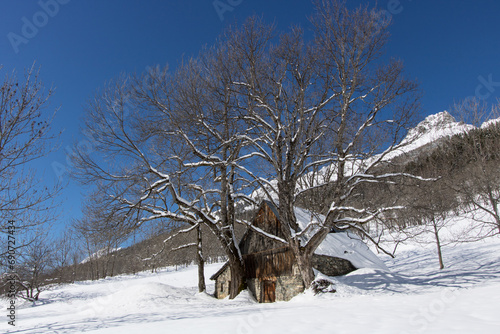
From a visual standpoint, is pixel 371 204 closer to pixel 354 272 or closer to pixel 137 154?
pixel 354 272

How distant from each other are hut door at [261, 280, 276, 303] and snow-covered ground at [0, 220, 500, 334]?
1.10 metres

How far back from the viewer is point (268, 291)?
16953 millimetres

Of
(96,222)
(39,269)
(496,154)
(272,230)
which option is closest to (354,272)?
(272,230)

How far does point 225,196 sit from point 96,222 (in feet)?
20.8

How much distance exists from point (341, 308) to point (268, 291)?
401 inches

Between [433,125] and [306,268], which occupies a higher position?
[433,125]

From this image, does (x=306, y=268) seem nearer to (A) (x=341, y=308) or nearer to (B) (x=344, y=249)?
(A) (x=341, y=308)

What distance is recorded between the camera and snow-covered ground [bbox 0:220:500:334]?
5215mm

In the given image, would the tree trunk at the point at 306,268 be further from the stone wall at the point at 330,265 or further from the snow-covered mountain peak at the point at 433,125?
the snow-covered mountain peak at the point at 433,125

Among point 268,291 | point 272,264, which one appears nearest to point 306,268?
point 272,264

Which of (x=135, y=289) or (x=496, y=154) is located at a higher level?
(x=496, y=154)

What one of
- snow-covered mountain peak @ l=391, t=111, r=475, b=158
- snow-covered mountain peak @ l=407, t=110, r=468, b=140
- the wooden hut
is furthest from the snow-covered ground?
snow-covered mountain peak @ l=407, t=110, r=468, b=140

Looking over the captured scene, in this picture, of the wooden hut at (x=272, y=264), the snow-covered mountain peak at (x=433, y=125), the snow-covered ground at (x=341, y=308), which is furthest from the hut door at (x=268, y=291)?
the snow-covered mountain peak at (x=433, y=125)

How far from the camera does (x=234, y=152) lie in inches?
626
